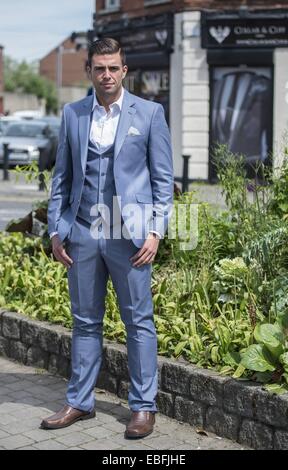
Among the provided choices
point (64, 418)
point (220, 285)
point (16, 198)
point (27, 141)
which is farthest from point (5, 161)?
point (64, 418)

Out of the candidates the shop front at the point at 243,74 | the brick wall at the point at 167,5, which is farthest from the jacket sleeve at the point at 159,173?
the brick wall at the point at 167,5

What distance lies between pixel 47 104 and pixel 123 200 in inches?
3626

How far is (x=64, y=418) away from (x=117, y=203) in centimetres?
120

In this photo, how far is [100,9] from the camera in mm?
25609

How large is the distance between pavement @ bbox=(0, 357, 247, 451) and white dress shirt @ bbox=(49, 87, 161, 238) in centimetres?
149

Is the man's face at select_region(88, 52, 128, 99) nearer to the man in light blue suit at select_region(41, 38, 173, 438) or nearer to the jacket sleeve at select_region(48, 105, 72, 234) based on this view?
the man in light blue suit at select_region(41, 38, 173, 438)

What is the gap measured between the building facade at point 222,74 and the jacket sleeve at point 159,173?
16505mm

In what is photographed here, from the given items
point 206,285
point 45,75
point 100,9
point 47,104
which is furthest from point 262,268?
point 45,75

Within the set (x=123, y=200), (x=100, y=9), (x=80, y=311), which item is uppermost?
(x=100, y=9)

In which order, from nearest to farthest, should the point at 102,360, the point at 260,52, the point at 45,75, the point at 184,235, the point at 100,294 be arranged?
the point at 100,294 < the point at 102,360 < the point at 184,235 < the point at 260,52 < the point at 45,75

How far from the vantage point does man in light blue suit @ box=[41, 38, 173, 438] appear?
445 centimetres

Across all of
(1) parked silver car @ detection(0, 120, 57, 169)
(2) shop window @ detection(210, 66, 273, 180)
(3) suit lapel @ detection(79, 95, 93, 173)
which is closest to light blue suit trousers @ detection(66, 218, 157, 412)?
(3) suit lapel @ detection(79, 95, 93, 173)

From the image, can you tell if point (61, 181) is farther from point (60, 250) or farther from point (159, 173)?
point (159, 173)

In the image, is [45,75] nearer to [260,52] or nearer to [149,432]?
[260,52]
